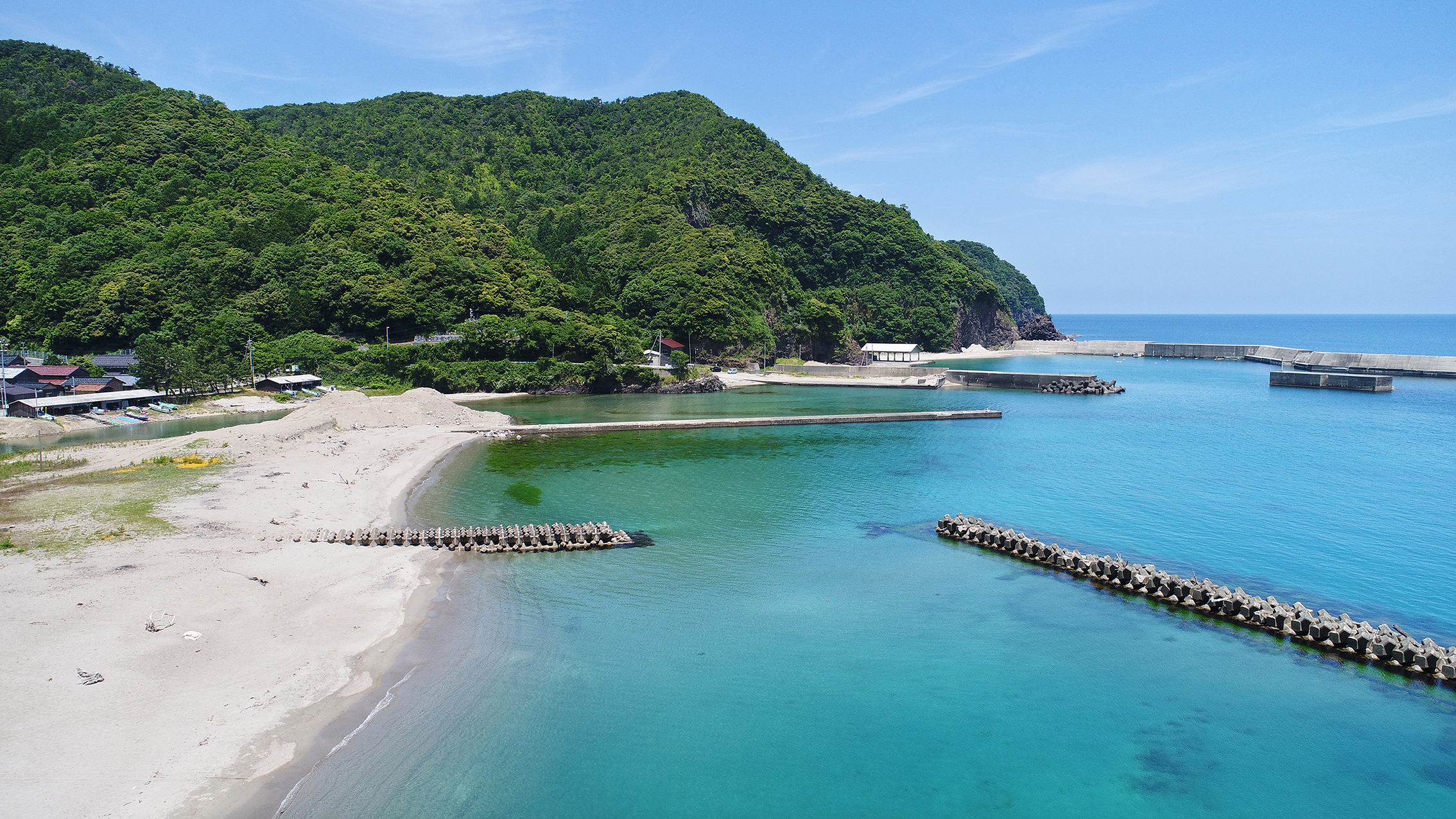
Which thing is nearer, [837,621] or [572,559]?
[837,621]

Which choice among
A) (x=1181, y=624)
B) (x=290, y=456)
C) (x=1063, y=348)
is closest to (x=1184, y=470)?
(x=1181, y=624)

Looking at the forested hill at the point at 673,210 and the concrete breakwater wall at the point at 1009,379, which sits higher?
the forested hill at the point at 673,210

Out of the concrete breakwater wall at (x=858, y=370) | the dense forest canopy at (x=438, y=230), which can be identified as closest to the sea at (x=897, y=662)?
the dense forest canopy at (x=438, y=230)

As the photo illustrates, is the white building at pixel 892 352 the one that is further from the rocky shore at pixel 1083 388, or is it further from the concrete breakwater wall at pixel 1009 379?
the rocky shore at pixel 1083 388

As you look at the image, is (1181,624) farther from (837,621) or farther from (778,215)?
(778,215)

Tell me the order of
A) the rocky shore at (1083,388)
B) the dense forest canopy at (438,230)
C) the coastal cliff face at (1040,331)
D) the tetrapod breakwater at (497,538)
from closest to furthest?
the tetrapod breakwater at (497,538) < the dense forest canopy at (438,230) < the rocky shore at (1083,388) < the coastal cliff face at (1040,331)

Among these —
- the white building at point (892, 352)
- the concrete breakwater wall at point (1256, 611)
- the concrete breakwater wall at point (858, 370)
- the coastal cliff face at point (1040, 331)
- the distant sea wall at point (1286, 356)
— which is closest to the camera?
the concrete breakwater wall at point (1256, 611)
